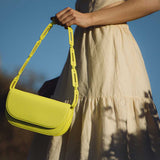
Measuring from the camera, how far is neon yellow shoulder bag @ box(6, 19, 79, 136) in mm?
1202

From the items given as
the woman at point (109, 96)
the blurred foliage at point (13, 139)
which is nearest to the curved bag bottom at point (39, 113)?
the woman at point (109, 96)

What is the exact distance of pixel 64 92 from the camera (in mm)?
1467

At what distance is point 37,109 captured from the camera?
4.23 feet

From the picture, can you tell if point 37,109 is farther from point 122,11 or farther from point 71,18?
point 122,11

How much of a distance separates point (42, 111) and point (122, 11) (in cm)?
74

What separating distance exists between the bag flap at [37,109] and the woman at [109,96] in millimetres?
123

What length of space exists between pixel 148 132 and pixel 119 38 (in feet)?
1.87

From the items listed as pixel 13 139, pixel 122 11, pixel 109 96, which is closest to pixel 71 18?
pixel 122 11

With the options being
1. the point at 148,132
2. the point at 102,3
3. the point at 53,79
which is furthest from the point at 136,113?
the point at 53,79

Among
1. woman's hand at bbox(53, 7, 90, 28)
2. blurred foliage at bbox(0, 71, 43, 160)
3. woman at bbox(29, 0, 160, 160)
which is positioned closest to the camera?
woman at bbox(29, 0, 160, 160)

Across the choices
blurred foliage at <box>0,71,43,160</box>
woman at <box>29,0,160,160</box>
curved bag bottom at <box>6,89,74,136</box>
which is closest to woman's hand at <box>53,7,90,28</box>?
woman at <box>29,0,160,160</box>

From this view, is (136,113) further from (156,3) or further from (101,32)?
(156,3)

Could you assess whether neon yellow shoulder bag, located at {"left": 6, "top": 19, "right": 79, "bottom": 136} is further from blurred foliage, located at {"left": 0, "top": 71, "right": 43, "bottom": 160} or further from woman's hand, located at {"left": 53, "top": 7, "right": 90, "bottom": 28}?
blurred foliage, located at {"left": 0, "top": 71, "right": 43, "bottom": 160}

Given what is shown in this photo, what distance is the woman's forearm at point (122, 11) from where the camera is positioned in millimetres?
1358
